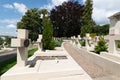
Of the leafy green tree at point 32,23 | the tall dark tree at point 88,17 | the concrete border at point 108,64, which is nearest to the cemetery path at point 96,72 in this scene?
the concrete border at point 108,64

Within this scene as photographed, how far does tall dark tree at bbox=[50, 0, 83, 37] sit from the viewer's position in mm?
49438

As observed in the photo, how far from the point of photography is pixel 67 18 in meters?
50.4

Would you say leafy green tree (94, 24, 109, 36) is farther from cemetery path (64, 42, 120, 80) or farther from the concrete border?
cemetery path (64, 42, 120, 80)

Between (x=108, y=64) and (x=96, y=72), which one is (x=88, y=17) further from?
(x=96, y=72)

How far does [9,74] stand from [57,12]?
1694 inches

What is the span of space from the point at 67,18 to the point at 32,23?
10.8 meters

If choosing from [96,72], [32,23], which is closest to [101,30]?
[32,23]

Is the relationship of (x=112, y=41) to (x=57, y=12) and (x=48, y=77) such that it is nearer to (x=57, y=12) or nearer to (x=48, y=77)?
(x=48, y=77)

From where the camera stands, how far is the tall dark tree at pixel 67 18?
4944 cm

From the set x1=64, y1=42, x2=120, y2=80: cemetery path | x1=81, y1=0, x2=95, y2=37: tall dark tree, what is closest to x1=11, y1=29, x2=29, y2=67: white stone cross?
x1=64, y1=42, x2=120, y2=80: cemetery path

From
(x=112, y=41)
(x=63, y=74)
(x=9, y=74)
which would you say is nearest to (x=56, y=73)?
(x=63, y=74)

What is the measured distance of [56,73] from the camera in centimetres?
760

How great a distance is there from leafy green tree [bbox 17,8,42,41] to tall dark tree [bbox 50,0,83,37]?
6.73 metres

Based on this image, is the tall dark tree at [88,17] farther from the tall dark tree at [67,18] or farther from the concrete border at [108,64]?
the concrete border at [108,64]
